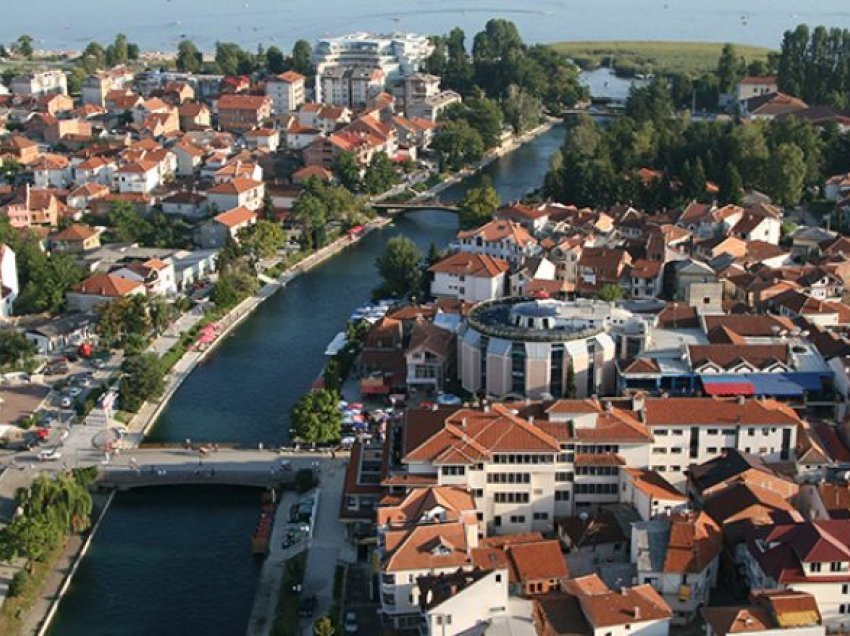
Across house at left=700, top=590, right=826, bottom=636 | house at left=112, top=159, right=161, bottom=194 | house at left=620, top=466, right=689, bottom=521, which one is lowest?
house at left=700, top=590, right=826, bottom=636

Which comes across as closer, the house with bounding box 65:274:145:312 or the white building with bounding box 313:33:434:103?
the house with bounding box 65:274:145:312

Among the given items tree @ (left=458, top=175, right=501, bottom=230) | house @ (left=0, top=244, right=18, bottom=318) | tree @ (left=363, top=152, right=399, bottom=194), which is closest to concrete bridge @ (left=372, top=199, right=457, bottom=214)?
tree @ (left=363, top=152, right=399, bottom=194)

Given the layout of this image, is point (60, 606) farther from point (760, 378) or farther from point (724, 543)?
point (760, 378)

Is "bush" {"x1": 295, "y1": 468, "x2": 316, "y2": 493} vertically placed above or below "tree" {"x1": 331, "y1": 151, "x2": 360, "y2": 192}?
below

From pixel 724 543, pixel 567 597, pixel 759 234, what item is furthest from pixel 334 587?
pixel 759 234

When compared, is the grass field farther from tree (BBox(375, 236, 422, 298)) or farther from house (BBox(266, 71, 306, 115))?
tree (BBox(375, 236, 422, 298))

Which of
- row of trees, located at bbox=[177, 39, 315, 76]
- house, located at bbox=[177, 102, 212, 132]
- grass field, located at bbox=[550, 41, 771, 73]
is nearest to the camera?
house, located at bbox=[177, 102, 212, 132]

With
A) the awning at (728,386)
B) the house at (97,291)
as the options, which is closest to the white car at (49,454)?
the house at (97,291)
